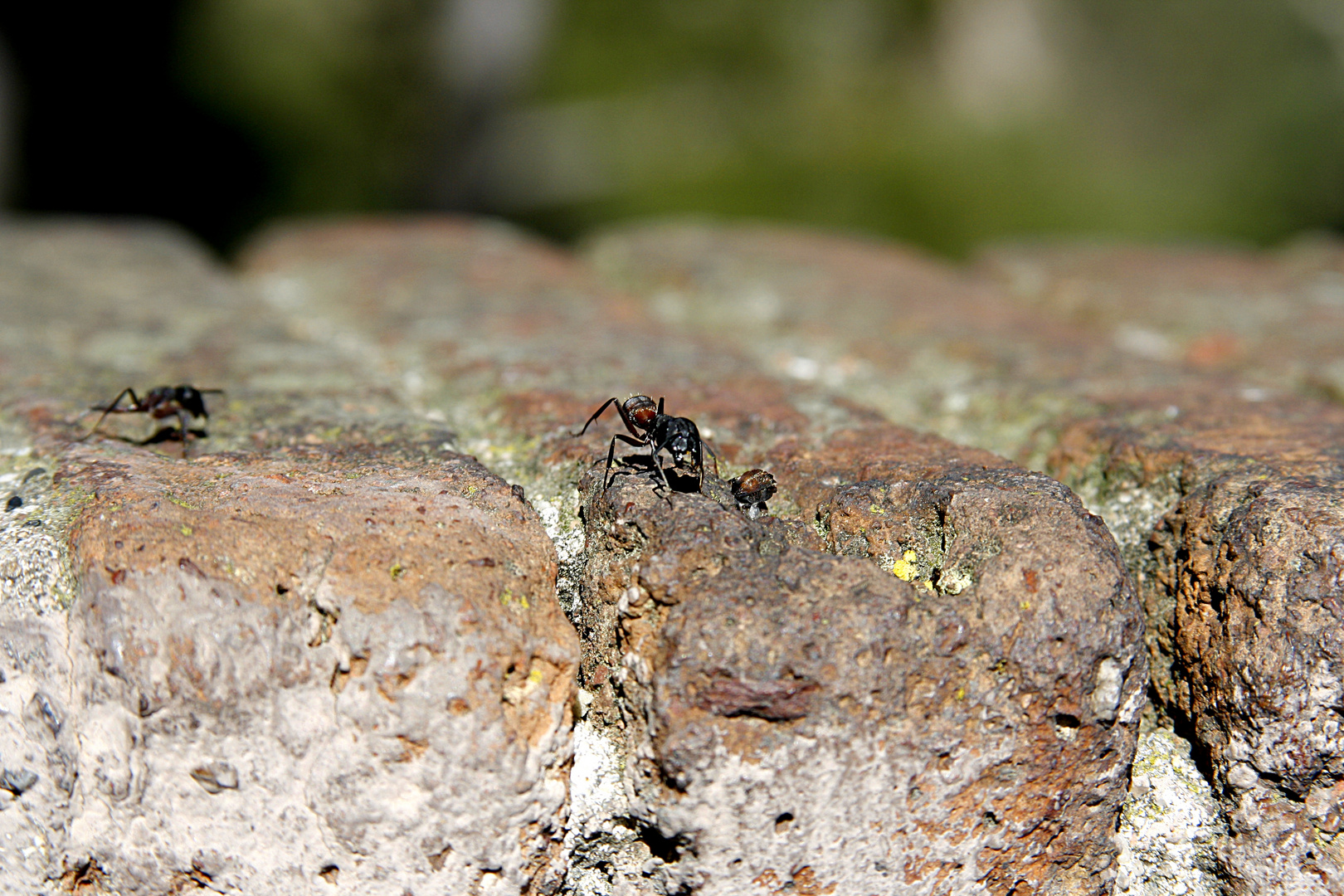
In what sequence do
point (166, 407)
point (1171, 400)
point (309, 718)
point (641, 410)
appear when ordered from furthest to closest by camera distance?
point (1171, 400) → point (166, 407) → point (641, 410) → point (309, 718)

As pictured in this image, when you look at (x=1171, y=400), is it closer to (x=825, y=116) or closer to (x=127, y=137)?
(x=825, y=116)

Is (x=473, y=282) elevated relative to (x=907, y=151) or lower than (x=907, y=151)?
lower

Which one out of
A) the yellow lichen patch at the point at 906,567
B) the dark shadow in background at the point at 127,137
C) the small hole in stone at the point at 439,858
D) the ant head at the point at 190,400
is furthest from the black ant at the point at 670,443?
the dark shadow in background at the point at 127,137

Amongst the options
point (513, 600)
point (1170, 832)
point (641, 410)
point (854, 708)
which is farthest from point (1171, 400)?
point (513, 600)

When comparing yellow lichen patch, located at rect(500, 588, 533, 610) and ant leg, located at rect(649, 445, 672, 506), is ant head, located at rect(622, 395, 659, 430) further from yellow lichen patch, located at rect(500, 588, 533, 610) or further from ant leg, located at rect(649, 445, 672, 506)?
yellow lichen patch, located at rect(500, 588, 533, 610)

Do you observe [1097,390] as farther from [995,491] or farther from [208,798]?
[208,798]

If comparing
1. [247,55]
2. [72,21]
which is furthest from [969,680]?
[247,55]

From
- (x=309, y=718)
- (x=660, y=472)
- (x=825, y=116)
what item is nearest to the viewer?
(x=309, y=718)
